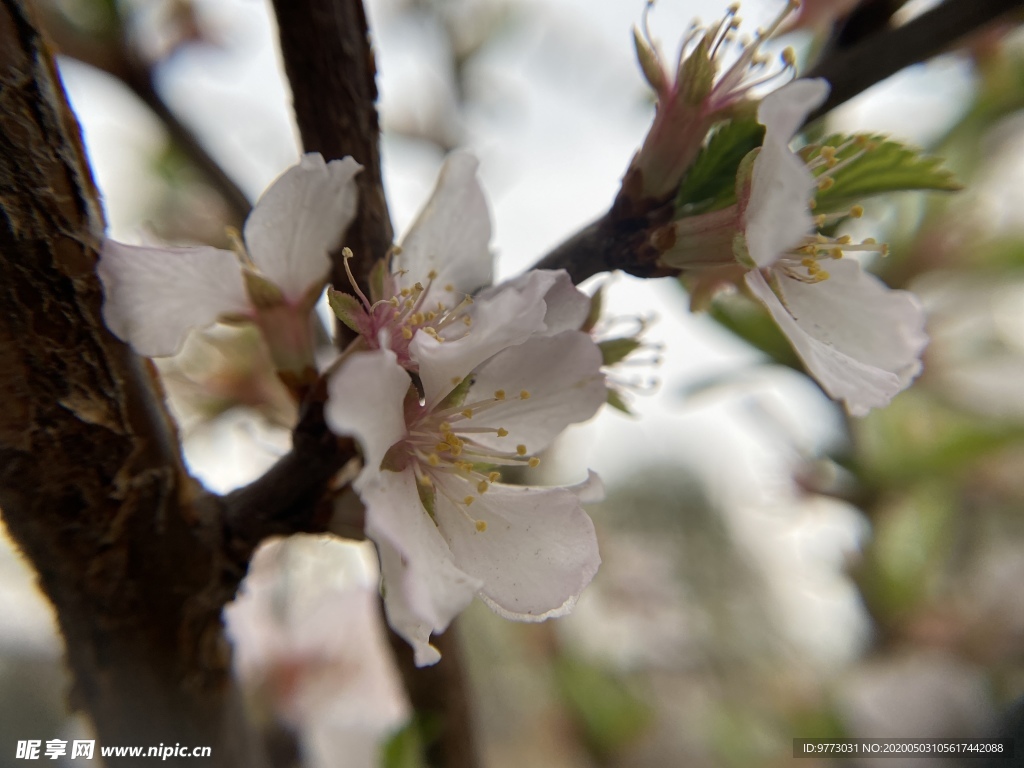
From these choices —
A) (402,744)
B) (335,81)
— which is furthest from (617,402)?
(402,744)

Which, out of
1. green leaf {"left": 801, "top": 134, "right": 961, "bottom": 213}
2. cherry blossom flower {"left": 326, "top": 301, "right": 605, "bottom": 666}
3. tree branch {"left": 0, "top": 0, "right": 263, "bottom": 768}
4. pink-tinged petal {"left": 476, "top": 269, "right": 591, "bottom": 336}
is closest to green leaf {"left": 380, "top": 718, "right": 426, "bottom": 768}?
tree branch {"left": 0, "top": 0, "right": 263, "bottom": 768}

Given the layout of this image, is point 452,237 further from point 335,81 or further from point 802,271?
point 802,271

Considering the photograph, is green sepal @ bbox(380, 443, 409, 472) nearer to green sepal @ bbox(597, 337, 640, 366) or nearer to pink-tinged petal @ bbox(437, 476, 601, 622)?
pink-tinged petal @ bbox(437, 476, 601, 622)

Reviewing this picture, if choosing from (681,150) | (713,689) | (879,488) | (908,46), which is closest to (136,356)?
(681,150)

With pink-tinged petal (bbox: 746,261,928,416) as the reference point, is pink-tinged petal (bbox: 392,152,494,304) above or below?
above

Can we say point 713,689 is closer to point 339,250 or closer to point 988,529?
point 988,529
